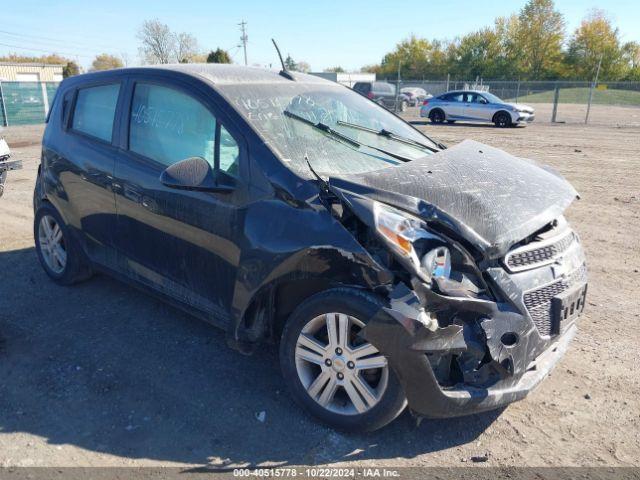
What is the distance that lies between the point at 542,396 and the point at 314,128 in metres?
2.26

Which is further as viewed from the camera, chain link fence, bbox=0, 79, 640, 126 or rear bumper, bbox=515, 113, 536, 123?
chain link fence, bbox=0, 79, 640, 126

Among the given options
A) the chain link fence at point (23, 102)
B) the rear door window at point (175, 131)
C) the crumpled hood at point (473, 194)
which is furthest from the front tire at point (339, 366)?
the chain link fence at point (23, 102)

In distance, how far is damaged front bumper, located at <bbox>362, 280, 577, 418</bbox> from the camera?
260 centimetres

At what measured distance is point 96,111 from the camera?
14.5 feet

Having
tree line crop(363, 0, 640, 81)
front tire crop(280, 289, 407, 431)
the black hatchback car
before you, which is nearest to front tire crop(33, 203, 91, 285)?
the black hatchback car

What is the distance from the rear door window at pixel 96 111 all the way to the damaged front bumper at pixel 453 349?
2773 millimetres

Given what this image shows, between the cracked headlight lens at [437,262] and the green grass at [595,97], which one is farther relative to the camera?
the green grass at [595,97]

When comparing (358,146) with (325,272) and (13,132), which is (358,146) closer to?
(325,272)

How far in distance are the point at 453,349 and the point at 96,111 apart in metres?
3.44

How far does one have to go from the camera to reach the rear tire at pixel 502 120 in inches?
910

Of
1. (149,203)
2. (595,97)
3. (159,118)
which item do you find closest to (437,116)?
(595,97)

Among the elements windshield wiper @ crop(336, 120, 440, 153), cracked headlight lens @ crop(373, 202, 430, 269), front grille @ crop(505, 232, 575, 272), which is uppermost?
windshield wiper @ crop(336, 120, 440, 153)

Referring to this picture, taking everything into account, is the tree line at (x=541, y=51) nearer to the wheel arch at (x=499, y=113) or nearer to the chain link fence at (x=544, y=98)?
the chain link fence at (x=544, y=98)

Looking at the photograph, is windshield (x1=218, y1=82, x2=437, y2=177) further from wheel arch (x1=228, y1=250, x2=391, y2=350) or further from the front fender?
wheel arch (x1=228, y1=250, x2=391, y2=350)
